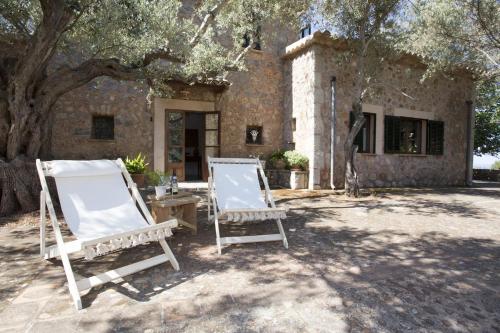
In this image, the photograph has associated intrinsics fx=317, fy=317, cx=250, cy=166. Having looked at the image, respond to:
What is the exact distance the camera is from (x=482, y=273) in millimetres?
2711

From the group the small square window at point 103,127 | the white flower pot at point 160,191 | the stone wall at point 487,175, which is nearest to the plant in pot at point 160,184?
the white flower pot at point 160,191

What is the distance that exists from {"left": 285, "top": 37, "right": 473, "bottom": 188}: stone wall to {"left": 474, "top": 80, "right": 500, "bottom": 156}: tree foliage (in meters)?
5.21

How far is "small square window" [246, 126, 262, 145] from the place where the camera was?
9313 millimetres

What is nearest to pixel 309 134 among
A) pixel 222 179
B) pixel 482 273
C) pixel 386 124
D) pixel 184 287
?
pixel 386 124

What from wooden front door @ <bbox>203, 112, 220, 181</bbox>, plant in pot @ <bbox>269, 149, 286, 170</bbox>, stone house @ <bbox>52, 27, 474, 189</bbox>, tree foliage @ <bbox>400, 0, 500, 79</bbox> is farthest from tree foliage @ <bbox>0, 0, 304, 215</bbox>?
tree foliage @ <bbox>400, 0, 500, 79</bbox>

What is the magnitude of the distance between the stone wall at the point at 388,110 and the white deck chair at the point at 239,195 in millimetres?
4202

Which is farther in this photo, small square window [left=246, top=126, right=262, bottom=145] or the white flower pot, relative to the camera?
small square window [left=246, top=126, right=262, bottom=145]

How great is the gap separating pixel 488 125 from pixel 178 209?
16.0 m

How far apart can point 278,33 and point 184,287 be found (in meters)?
8.70

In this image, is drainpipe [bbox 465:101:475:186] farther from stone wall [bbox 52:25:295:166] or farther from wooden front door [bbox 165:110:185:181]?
wooden front door [bbox 165:110:185:181]

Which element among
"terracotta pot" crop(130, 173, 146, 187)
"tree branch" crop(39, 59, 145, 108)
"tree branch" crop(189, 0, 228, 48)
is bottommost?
"terracotta pot" crop(130, 173, 146, 187)

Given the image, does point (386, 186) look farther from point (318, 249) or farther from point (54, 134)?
point (54, 134)

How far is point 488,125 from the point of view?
14414 millimetres

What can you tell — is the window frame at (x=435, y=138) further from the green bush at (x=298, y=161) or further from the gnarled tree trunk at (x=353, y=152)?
the green bush at (x=298, y=161)
